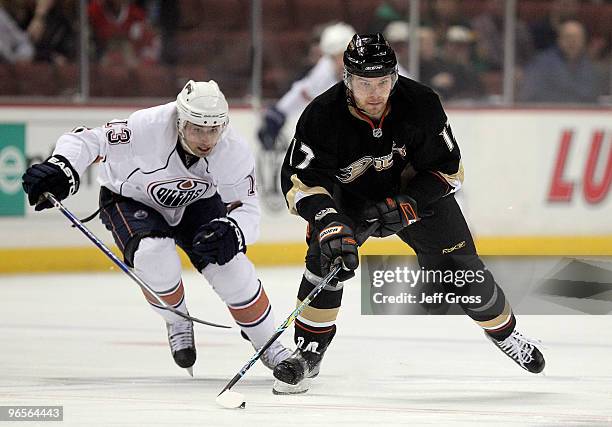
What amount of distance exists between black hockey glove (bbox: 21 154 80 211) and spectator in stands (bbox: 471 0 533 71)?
435cm

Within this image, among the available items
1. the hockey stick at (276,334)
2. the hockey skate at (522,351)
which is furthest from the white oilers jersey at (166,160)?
the hockey skate at (522,351)

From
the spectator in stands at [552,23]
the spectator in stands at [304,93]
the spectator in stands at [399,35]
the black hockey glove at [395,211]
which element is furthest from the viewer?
the spectator in stands at [552,23]

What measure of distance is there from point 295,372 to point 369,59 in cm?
97

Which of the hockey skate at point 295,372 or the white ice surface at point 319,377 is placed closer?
the white ice surface at point 319,377

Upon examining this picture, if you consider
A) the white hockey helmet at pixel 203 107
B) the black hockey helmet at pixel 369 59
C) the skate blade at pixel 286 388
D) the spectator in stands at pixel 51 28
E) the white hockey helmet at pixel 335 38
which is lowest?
the skate blade at pixel 286 388

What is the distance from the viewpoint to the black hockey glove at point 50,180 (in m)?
4.02

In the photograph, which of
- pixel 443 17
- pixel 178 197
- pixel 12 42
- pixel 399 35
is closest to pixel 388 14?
pixel 399 35

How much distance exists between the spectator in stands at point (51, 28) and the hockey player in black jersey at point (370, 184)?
3.39 m

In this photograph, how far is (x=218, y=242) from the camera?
13.3ft

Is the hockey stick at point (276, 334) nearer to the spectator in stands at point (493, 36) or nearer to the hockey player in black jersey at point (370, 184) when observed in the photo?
the hockey player in black jersey at point (370, 184)

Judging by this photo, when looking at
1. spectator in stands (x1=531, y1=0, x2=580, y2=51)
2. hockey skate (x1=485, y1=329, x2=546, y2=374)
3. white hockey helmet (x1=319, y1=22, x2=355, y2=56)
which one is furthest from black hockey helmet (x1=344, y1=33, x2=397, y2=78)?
spectator in stands (x1=531, y1=0, x2=580, y2=51)

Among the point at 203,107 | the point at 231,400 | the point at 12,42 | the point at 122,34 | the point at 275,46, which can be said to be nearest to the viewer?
the point at 231,400

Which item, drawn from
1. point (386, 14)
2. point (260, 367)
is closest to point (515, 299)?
point (260, 367)

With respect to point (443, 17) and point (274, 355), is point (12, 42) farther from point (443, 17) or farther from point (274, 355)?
point (274, 355)
